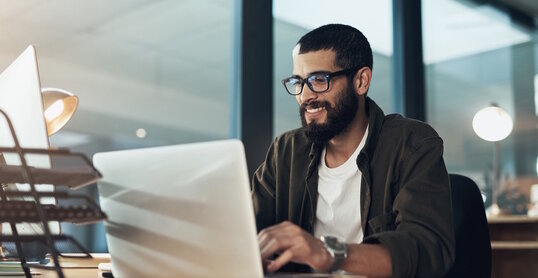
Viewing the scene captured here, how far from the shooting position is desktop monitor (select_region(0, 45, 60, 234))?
3.22ft

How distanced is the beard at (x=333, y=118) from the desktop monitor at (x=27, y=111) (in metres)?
0.73

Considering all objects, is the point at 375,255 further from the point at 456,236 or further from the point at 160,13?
the point at 160,13

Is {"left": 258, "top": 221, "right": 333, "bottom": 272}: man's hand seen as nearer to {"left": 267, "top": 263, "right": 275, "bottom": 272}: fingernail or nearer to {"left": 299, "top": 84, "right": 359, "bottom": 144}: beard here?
{"left": 267, "top": 263, "right": 275, "bottom": 272}: fingernail

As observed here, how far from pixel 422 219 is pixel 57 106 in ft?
2.88

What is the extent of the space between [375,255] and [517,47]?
14.1 feet

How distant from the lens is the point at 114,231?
1024 mm

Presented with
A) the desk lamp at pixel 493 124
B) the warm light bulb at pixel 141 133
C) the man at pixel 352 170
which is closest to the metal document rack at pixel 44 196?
the man at pixel 352 170

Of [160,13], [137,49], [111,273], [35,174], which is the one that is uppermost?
[160,13]

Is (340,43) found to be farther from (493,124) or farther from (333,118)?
(493,124)

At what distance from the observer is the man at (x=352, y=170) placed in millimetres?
1267

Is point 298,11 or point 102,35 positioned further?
point 298,11

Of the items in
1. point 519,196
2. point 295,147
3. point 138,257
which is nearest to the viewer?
point 138,257

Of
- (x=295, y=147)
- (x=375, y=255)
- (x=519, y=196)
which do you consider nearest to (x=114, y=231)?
(x=375, y=255)

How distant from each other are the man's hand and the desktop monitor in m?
0.35
